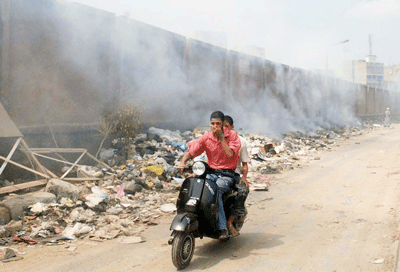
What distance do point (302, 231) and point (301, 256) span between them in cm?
93

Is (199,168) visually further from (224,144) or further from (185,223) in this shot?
(185,223)

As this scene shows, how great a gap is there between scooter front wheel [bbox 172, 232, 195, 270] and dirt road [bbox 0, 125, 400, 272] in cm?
11

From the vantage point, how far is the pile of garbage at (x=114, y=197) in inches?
199

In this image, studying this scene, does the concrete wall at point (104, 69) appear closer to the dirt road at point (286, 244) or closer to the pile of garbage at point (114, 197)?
the pile of garbage at point (114, 197)

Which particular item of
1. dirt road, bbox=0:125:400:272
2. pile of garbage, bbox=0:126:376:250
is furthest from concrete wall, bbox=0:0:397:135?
dirt road, bbox=0:125:400:272

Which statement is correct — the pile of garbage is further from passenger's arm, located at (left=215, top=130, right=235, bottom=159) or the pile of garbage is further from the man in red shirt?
passenger's arm, located at (left=215, top=130, right=235, bottom=159)

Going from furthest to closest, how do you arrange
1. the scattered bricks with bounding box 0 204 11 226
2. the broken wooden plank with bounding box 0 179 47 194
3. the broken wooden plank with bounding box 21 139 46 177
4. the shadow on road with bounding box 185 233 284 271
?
the broken wooden plank with bounding box 21 139 46 177
the broken wooden plank with bounding box 0 179 47 194
the scattered bricks with bounding box 0 204 11 226
the shadow on road with bounding box 185 233 284 271

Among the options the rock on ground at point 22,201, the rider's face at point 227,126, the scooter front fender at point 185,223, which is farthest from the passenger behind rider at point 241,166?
the rock on ground at point 22,201

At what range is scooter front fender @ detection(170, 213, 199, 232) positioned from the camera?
366cm

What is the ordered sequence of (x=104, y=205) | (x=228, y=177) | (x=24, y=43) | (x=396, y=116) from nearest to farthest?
(x=228, y=177) < (x=104, y=205) < (x=24, y=43) < (x=396, y=116)

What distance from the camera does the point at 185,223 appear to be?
12.1 ft

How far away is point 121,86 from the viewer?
1089cm

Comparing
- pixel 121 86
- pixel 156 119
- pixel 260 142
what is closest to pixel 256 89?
pixel 260 142

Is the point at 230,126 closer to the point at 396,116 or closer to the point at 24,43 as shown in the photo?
the point at 24,43
